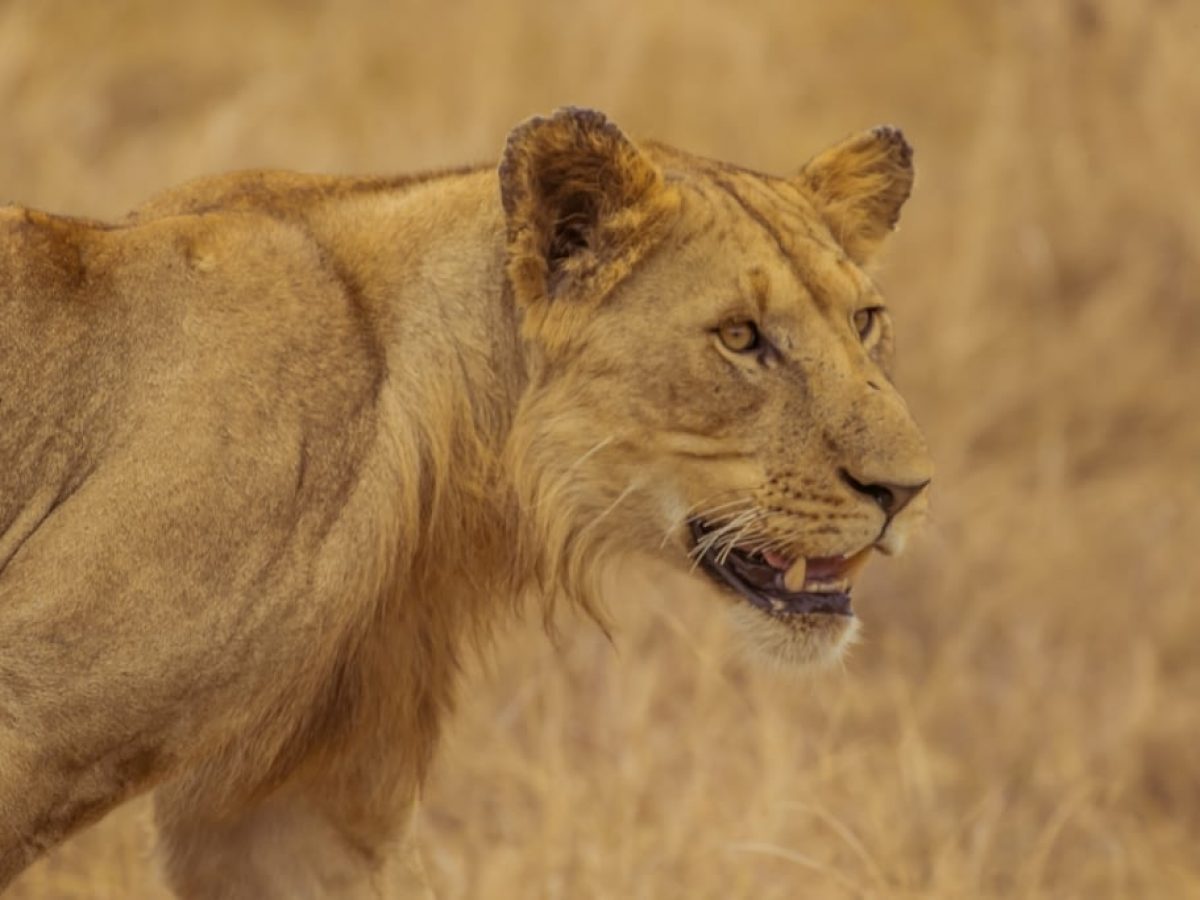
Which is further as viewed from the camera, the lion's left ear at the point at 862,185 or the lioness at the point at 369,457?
the lion's left ear at the point at 862,185

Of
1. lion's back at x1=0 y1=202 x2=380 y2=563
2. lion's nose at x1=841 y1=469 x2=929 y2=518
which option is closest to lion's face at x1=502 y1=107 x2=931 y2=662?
lion's nose at x1=841 y1=469 x2=929 y2=518

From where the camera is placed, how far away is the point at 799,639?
11.0 feet

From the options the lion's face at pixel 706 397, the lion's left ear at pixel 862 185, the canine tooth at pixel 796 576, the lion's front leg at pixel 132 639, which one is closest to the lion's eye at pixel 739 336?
the lion's face at pixel 706 397

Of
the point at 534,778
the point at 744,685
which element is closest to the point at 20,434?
the point at 534,778

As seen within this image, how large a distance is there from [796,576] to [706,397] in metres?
0.30

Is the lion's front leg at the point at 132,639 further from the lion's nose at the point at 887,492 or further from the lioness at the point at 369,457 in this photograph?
the lion's nose at the point at 887,492

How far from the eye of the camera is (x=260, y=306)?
319 centimetres

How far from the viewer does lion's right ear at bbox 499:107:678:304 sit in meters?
3.25

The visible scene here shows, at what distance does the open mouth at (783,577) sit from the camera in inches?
133

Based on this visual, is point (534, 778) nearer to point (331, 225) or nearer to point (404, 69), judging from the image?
point (331, 225)

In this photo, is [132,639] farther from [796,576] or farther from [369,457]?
[796,576]

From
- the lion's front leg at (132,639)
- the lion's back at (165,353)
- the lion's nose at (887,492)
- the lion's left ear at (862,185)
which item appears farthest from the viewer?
the lion's left ear at (862,185)

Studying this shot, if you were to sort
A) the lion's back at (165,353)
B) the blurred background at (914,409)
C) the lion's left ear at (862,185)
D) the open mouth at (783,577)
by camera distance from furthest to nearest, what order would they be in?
1. the blurred background at (914,409)
2. the lion's left ear at (862,185)
3. the open mouth at (783,577)
4. the lion's back at (165,353)

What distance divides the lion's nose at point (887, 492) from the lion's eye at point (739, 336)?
0.22 m
